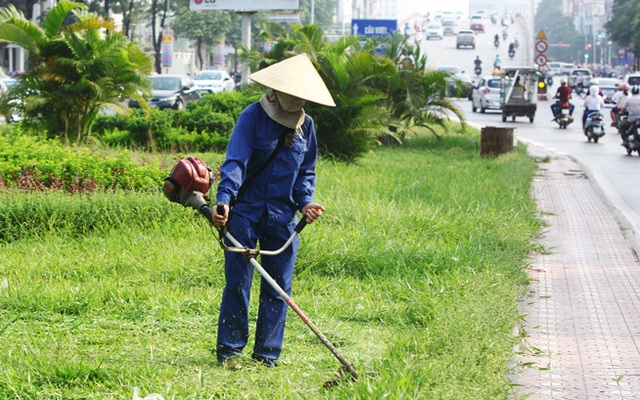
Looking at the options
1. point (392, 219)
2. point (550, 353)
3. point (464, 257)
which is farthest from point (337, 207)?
point (550, 353)

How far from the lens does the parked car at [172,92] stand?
33.8 metres

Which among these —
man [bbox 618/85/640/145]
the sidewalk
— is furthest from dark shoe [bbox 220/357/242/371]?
man [bbox 618/85/640/145]

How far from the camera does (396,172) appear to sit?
1498cm

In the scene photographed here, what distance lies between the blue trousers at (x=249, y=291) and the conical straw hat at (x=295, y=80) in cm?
68

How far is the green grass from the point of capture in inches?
204

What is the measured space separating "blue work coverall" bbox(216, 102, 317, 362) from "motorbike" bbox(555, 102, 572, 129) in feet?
97.1

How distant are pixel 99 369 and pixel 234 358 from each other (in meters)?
0.69

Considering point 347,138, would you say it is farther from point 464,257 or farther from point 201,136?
point 464,257

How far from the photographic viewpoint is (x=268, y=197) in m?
5.56

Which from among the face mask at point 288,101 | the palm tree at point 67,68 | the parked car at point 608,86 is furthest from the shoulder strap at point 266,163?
the parked car at point 608,86

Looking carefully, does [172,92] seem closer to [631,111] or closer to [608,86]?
[631,111]

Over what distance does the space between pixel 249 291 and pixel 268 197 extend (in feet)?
1.60

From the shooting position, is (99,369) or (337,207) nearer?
(99,369)

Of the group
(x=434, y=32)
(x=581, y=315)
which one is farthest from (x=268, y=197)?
(x=434, y=32)
